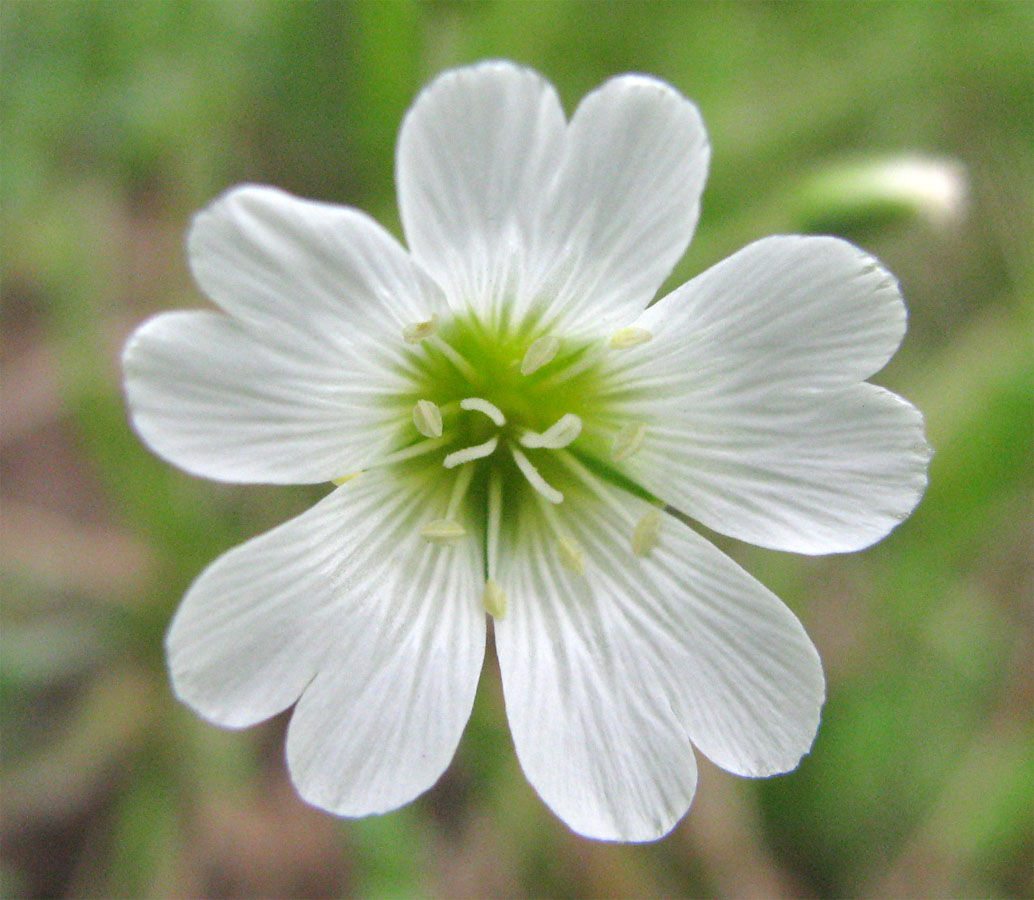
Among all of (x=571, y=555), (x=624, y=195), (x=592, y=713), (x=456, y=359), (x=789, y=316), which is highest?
(x=624, y=195)

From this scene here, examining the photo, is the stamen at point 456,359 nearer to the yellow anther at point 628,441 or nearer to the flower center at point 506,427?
the flower center at point 506,427

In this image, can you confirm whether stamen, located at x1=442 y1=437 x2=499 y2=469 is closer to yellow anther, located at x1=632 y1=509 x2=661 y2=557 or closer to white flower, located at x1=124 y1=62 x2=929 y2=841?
white flower, located at x1=124 y1=62 x2=929 y2=841

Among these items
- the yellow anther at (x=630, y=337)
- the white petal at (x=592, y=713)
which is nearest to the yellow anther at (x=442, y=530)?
the white petal at (x=592, y=713)

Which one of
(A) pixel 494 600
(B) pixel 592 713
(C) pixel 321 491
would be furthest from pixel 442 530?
(C) pixel 321 491

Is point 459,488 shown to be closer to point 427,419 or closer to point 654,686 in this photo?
point 427,419

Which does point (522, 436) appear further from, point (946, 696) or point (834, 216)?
point (946, 696)

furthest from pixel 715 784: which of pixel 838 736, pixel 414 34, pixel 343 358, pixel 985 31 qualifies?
pixel 985 31

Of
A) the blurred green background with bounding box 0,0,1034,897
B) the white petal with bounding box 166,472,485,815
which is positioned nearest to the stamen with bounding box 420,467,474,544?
the white petal with bounding box 166,472,485,815
